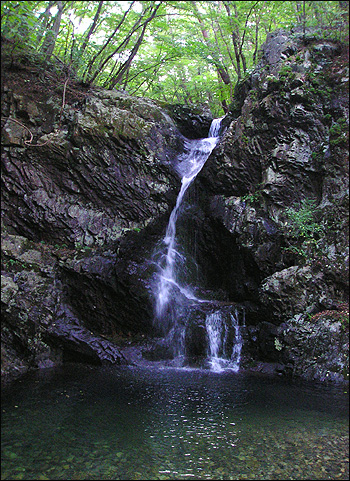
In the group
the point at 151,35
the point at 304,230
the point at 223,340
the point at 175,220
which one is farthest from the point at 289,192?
the point at 151,35

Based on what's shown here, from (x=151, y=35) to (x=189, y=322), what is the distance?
357 inches

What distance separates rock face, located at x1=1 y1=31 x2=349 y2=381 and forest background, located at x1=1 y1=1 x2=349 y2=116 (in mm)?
733

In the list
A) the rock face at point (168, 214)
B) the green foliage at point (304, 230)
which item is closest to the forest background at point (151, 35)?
the rock face at point (168, 214)

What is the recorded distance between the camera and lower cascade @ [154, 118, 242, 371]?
26.5 feet

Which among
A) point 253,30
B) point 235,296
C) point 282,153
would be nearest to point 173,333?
point 235,296

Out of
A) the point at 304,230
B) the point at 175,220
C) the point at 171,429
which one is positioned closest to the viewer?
the point at 171,429

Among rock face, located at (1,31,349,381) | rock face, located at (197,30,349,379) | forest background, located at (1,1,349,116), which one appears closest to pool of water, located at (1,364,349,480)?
rock face, located at (1,31,349,381)

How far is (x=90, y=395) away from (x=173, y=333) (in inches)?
117

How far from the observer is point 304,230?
810 cm

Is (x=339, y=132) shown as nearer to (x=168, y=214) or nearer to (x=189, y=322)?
(x=168, y=214)

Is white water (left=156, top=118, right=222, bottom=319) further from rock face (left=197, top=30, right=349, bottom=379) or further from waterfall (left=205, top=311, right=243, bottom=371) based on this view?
waterfall (left=205, top=311, right=243, bottom=371)

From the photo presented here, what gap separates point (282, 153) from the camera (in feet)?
28.9

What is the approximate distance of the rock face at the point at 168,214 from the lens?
25.3ft

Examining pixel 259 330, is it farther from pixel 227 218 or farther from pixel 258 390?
pixel 227 218
